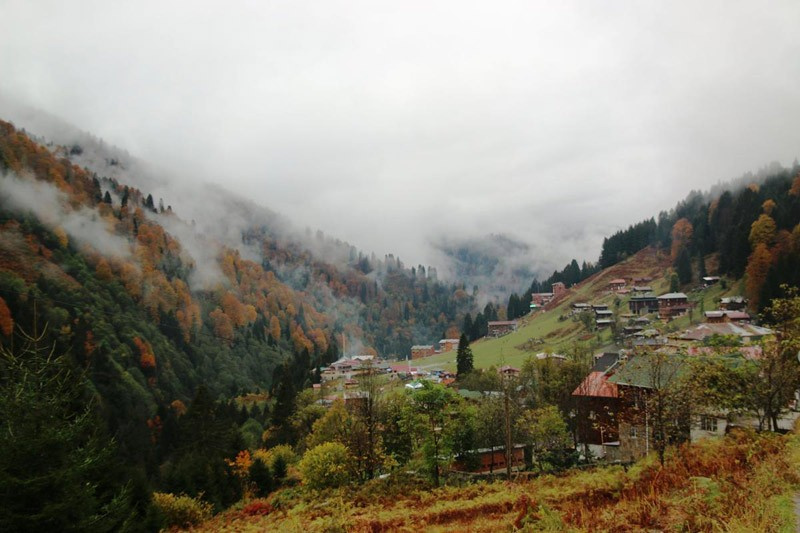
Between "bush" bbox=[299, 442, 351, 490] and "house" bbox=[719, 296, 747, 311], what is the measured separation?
88.7 meters

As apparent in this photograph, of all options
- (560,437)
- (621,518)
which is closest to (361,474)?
(560,437)

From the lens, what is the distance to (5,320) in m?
70.2

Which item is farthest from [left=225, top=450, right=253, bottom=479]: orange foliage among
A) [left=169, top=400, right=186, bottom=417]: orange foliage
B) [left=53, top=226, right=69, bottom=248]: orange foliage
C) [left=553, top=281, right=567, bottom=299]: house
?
[left=553, top=281, right=567, bottom=299]: house

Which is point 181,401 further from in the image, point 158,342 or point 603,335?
point 603,335

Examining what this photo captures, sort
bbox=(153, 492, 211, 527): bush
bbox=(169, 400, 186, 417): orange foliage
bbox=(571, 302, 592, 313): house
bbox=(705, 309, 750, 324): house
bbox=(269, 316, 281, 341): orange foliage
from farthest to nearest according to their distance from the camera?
bbox=(269, 316, 281, 341): orange foliage < bbox=(571, 302, 592, 313): house < bbox=(169, 400, 186, 417): orange foliage < bbox=(705, 309, 750, 324): house < bbox=(153, 492, 211, 527): bush

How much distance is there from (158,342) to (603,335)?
324 ft

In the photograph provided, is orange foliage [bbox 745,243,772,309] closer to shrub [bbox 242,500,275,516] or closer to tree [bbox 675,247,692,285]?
tree [bbox 675,247,692,285]

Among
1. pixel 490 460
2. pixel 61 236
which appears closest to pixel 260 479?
pixel 490 460

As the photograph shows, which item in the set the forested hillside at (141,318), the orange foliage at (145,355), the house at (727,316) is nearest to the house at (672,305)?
the house at (727,316)

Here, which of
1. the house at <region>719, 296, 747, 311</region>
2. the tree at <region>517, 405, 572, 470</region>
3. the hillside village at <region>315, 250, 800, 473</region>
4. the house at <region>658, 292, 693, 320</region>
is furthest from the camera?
the house at <region>658, 292, 693, 320</region>

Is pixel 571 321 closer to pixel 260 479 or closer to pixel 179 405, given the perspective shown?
pixel 179 405

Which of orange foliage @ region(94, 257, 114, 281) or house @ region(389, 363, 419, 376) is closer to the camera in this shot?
orange foliage @ region(94, 257, 114, 281)

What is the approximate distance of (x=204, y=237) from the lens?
643ft

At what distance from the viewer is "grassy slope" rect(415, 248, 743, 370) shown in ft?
318
